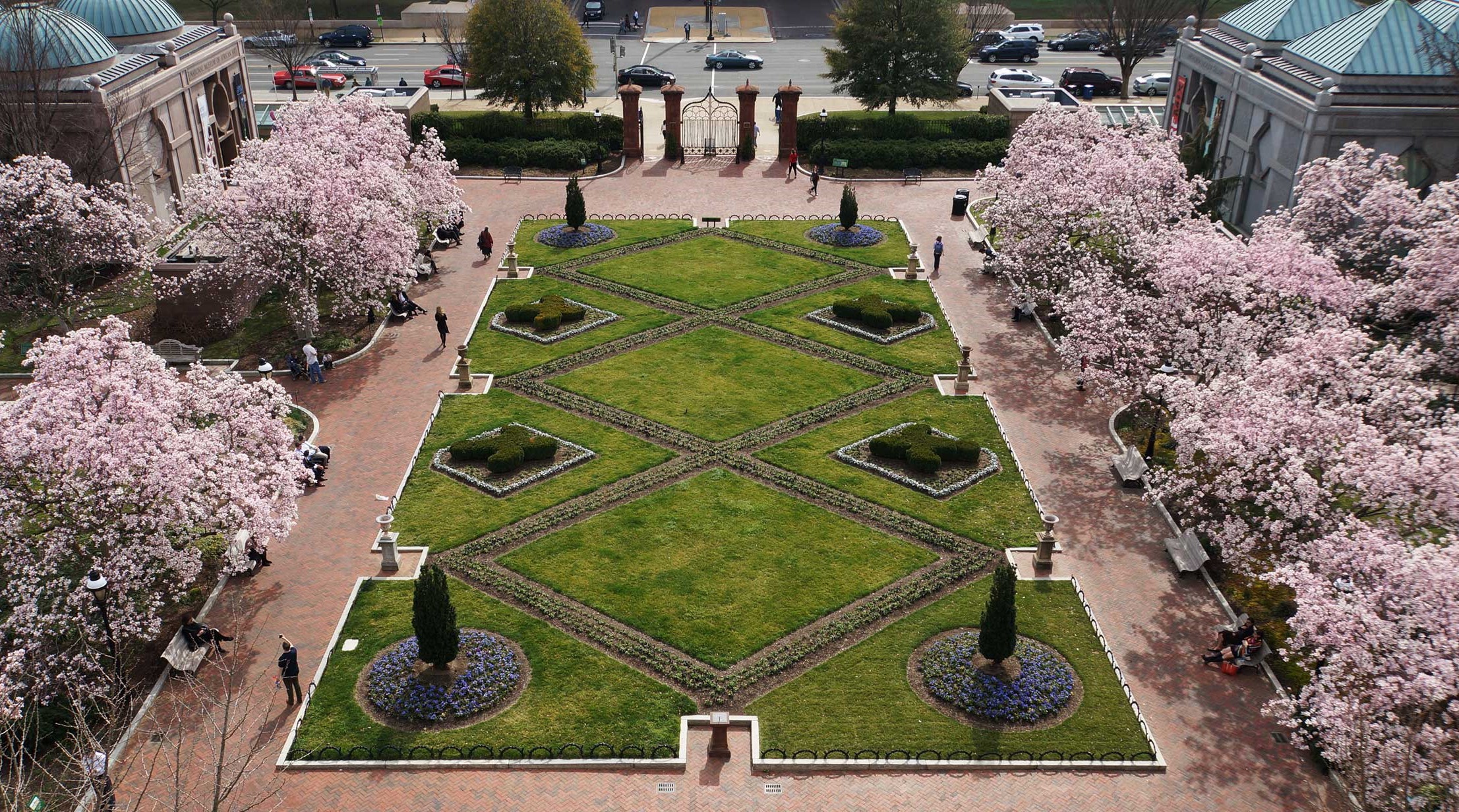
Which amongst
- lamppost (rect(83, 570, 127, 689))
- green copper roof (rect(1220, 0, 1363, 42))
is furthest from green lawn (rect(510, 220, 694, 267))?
green copper roof (rect(1220, 0, 1363, 42))

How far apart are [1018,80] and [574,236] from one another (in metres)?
36.0

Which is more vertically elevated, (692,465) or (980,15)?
(980,15)

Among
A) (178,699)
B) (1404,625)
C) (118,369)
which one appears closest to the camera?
(1404,625)

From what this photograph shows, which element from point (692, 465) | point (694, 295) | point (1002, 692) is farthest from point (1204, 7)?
point (1002, 692)

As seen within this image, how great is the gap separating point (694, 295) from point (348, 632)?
74.0ft

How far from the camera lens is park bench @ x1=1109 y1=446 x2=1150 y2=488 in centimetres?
3456

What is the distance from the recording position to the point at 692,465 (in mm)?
35250

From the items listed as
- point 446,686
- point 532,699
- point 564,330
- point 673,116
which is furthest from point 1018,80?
point 446,686

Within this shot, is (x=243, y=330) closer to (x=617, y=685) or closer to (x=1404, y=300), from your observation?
(x=617, y=685)

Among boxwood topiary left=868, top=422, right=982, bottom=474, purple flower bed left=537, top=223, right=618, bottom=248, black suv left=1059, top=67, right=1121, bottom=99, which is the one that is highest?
black suv left=1059, top=67, right=1121, bottom=99

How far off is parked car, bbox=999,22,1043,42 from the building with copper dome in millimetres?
54349

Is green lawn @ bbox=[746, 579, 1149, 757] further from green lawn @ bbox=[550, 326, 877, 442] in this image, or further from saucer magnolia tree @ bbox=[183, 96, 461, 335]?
saucer magnolia tree @ bbox=[183, 96, 461, 335]

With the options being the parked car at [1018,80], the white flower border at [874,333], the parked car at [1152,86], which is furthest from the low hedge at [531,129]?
the parked car at [1152,86]

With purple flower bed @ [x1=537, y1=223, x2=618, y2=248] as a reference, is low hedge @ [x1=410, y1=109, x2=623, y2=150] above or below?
above
